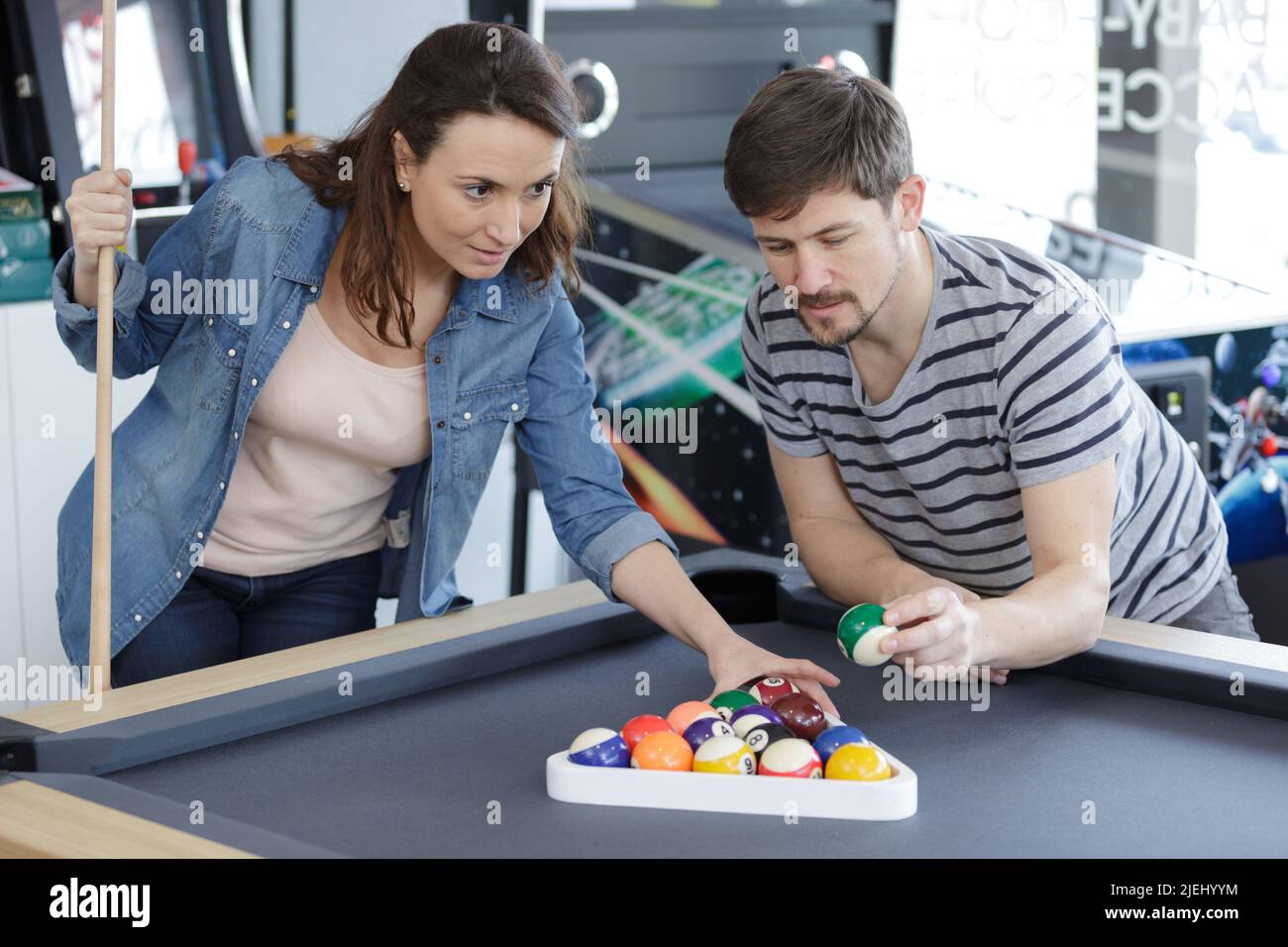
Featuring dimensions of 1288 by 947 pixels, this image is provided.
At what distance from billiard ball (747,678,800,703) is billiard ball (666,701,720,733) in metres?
0.07

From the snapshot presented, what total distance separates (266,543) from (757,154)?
2.70ft

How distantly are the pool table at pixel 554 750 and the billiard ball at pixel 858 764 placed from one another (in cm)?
4

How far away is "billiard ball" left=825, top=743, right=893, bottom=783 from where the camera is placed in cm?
135

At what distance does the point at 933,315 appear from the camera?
181 centimetres

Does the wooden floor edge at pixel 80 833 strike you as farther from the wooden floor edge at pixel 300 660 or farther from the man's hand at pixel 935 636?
the man's hand at pixel 935 636

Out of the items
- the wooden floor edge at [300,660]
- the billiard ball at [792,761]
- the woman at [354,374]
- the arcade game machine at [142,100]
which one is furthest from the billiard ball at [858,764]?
the arcade game machine at [142,100]

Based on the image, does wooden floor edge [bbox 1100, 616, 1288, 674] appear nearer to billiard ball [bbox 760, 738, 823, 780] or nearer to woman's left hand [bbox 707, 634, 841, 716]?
woman's left hand [bbox 707, 634, 841, 716]

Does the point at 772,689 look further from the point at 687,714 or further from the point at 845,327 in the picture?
the point at 845,327

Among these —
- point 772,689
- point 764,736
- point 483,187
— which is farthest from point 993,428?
point 483,187

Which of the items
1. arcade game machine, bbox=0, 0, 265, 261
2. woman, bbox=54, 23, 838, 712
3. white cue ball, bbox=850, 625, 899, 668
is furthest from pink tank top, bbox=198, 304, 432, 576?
arcade game machine, bbox=0, 0, 265, 261

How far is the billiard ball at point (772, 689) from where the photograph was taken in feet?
5.14
